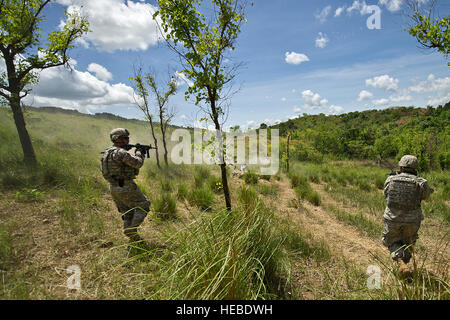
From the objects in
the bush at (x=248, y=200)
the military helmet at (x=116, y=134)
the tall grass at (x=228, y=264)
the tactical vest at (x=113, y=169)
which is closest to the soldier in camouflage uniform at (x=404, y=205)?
the tall grass at (x=228, y=264)

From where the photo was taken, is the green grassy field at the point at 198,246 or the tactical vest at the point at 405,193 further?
the tactical vest at the point at 405,193

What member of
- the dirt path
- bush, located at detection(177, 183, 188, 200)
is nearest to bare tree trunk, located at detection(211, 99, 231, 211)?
the dirt path

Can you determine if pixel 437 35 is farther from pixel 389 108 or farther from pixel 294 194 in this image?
pixel 389 108

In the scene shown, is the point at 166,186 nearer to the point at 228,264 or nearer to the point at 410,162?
the point at 228,264

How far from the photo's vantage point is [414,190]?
2.95m

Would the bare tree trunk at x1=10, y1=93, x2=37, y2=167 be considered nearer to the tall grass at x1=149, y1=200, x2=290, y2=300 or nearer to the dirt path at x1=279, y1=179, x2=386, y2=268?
the tall grass at x1=149, y1=200, x2=290, y2=300

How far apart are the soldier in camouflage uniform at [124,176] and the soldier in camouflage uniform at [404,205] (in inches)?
160

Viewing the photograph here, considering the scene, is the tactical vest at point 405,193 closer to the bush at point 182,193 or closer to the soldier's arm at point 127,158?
the soldier's arm at point 127,158

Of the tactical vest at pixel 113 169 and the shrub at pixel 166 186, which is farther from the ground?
the tactical vest at pixel 113 169

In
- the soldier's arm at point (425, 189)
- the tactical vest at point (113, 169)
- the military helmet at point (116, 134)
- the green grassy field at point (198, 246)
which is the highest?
the military helmet at point (116, 134)

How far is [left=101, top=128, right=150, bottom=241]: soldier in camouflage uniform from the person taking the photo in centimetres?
307

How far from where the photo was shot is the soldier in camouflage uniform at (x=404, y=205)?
9.71ft

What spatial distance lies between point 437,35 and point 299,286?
600 cm
